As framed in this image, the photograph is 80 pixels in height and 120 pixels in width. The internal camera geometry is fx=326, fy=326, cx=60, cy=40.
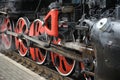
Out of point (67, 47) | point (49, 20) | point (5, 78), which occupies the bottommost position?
point (5, 78)

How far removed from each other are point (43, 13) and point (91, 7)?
2.84 m

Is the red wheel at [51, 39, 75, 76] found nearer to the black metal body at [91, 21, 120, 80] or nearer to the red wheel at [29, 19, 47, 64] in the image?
the red wheel at [29, 19, 47, 64]

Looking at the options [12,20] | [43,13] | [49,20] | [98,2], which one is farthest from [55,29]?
[12,20]

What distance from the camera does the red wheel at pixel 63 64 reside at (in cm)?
652

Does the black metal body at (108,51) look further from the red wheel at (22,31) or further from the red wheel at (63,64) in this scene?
the red wheel at (22,31)

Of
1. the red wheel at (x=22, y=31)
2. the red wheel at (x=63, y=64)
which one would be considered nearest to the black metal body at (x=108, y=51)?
the red wheel at (x=63, y=64)

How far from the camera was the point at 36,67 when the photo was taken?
775cm

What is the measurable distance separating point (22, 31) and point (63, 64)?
2278 mm

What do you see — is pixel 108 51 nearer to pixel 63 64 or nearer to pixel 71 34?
pixel 71 34

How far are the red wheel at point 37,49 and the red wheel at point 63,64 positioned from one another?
0.58 meters

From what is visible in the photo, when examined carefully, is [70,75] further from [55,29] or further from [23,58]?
[23,58]

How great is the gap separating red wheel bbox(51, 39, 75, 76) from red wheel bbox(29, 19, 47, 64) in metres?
0.58

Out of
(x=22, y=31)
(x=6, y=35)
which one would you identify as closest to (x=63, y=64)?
(x=22, y=31)

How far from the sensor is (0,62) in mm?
8234
